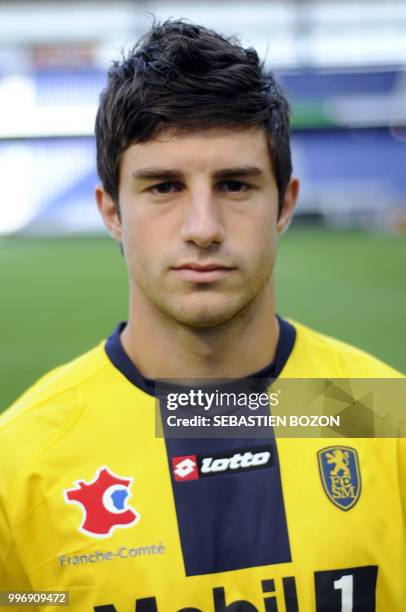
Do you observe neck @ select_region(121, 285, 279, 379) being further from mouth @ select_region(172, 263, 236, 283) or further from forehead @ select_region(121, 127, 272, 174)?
forehead @ select_region(121, 127, 272, 174)

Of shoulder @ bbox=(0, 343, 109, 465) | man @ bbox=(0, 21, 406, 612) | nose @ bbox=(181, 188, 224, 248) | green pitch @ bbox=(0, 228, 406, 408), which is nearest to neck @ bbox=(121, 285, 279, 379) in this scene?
man @ bbox=(0, 21, 406, 612)

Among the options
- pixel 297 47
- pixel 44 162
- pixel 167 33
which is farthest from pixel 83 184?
pixel 167 33

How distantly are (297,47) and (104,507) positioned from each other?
28283 mm

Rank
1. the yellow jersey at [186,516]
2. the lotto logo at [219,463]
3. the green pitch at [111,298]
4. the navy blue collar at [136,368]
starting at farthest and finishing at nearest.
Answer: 1. the green pitch at [111,298]
2. the navy blue collar at [136,368]
3. the lotto logo at [219,463]
4. the yellow jersey at [186,516]

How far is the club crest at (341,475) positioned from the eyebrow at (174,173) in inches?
25.6

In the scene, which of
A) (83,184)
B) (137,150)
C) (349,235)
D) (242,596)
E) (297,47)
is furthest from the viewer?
(297,47)

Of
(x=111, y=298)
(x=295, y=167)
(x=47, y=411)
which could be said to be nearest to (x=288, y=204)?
(x=47, y=411)

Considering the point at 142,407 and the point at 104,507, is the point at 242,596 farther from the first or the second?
the point at 142,407

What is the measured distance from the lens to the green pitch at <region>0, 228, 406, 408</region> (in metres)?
6.97

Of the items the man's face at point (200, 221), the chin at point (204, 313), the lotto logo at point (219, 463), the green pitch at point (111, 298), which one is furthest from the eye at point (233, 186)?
the green pitch at point (111, 298)

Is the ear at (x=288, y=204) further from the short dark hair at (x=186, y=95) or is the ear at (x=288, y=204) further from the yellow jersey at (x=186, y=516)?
the yellow jersey at (x=186, y=516)

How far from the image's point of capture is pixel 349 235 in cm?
1755

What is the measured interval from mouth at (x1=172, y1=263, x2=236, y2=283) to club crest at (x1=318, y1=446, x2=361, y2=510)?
47 centimetres

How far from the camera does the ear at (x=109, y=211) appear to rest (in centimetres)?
195
